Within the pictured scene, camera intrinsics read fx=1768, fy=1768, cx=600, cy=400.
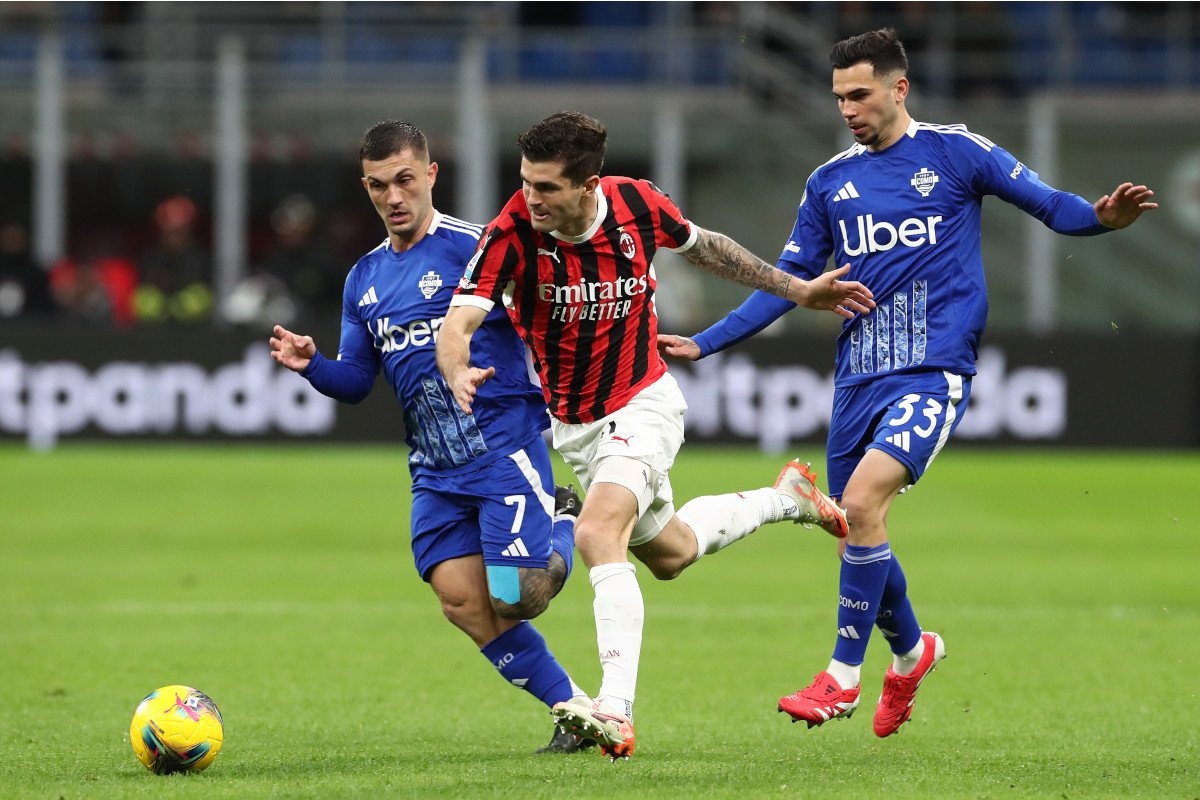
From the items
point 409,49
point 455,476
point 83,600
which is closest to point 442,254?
point 455,476

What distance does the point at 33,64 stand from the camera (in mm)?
23344

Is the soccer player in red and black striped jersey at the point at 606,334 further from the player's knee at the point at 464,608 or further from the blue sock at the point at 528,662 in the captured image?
the player's knee at the point at 464,608

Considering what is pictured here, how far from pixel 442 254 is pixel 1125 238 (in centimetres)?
1957

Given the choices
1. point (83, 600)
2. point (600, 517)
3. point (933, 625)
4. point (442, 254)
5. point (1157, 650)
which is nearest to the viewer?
point (600, 517)

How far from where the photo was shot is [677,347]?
685cm

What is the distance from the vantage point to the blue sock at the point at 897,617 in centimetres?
691

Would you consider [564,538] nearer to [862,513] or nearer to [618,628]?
[618,628]

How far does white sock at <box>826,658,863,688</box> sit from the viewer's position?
21.6 ft

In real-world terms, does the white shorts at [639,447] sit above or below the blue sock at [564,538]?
above

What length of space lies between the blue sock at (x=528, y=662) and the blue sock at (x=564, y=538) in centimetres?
28

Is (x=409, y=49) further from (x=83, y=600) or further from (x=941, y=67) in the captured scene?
(x=83, y=600)

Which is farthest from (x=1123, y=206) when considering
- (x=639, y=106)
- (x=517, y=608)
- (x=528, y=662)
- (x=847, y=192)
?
(x=639, y=106)

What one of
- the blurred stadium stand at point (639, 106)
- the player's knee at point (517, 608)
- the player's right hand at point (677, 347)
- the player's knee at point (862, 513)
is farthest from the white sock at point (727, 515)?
the blurred stadium stand at point (639, 106)

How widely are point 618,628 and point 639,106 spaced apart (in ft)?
60.2
